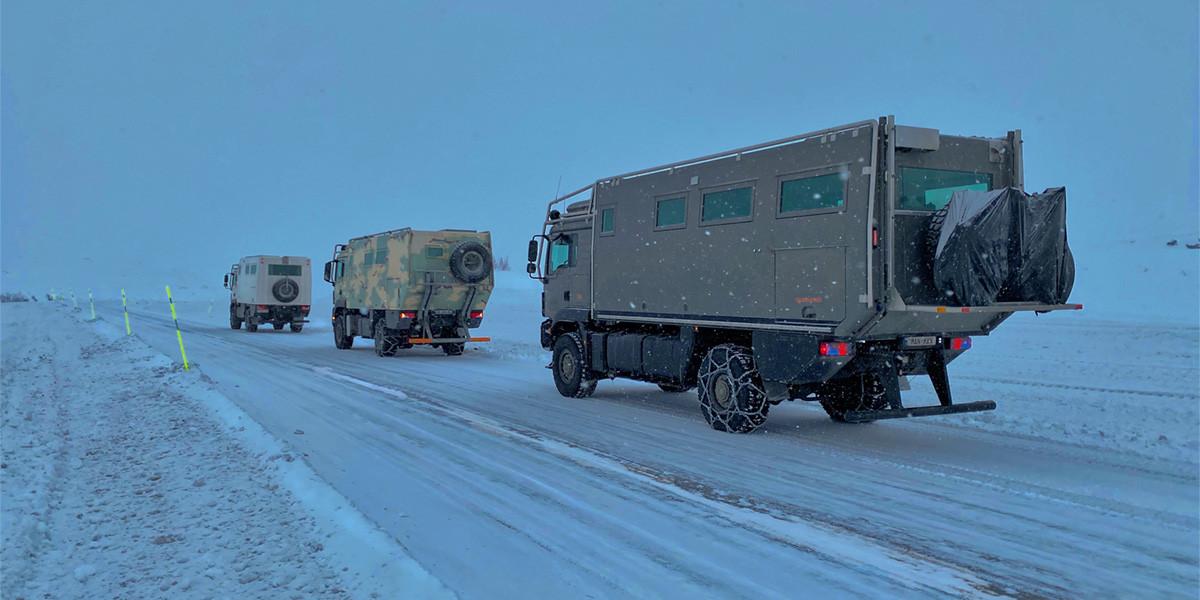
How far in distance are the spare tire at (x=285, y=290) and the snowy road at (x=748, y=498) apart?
20.2m

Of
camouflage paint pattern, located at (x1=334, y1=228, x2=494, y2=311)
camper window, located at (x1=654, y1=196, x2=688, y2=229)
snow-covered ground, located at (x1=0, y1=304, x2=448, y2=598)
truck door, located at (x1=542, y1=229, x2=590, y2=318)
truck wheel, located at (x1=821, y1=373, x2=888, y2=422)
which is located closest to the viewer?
snow-covered ground, located at (x1=0, y1=304, x2=448, y2=598)

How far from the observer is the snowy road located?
473 cm

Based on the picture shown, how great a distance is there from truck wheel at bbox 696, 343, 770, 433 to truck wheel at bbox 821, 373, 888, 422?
1012 millimetres

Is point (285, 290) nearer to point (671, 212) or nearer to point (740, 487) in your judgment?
point (671, 212)

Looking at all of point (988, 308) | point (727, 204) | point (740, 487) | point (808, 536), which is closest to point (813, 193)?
point (727, 204)

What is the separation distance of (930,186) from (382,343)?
50.4 feet

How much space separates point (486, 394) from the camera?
507 inches

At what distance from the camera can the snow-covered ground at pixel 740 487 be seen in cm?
475

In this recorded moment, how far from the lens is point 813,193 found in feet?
27.7

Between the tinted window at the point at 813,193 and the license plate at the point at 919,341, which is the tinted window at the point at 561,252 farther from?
the license plate at the point at 919,341

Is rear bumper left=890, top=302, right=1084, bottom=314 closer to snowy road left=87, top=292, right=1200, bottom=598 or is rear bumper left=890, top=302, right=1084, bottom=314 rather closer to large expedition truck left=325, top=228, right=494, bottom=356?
snowy road left=87, top=292, right=1200, bottom=598

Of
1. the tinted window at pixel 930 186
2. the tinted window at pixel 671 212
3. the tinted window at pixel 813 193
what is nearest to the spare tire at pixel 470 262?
the tinted window at pixel 671 212

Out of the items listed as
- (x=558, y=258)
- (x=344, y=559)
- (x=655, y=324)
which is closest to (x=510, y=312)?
(x=558, y=258)

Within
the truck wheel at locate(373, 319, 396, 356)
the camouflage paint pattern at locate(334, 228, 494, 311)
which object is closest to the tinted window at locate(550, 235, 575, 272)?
the camouflage paint pattern at locate(334, 228, 494, 311)
